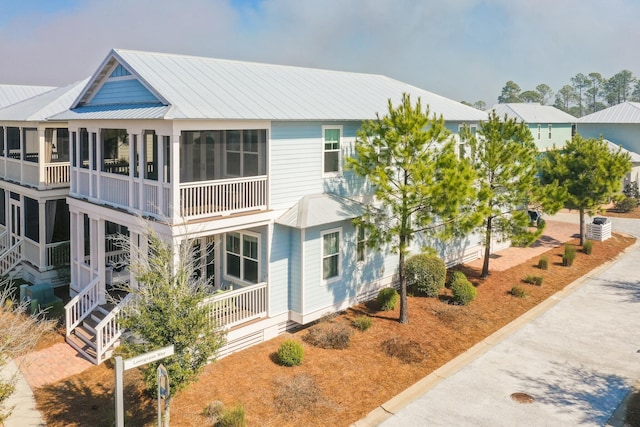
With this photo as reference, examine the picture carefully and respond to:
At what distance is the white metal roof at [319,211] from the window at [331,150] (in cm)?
95

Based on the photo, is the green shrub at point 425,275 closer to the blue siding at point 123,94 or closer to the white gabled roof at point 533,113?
the blue siding at point 123,94

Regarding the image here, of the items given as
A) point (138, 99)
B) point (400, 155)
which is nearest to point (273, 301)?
point (400, 155)

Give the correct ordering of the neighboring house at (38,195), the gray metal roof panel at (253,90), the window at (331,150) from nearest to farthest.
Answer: the gray metal roof panel at (253,90) → the window at (331,150) → the neighboring house at (38,195)

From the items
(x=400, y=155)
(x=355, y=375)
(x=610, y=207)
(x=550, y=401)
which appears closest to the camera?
(x=550, y=401)

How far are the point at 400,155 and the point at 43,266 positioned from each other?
1453cm

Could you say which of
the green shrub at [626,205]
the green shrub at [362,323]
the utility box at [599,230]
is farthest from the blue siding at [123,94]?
the green shrub at [626,205]

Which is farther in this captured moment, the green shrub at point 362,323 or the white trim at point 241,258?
the green shrub at point 362,323

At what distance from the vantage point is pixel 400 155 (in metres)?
17.2

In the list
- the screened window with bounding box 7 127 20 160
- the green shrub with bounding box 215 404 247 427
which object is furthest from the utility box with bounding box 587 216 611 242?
the screened window with bounding box 7 127 20 160

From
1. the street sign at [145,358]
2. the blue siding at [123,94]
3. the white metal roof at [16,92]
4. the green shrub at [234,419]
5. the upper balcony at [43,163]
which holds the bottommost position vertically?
the green shrub at [234,419]

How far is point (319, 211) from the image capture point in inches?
688

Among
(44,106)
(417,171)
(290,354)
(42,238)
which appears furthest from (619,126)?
(42,238)

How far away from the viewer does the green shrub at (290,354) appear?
49.9ft

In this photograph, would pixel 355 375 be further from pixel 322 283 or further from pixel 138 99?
pixel 138 99
